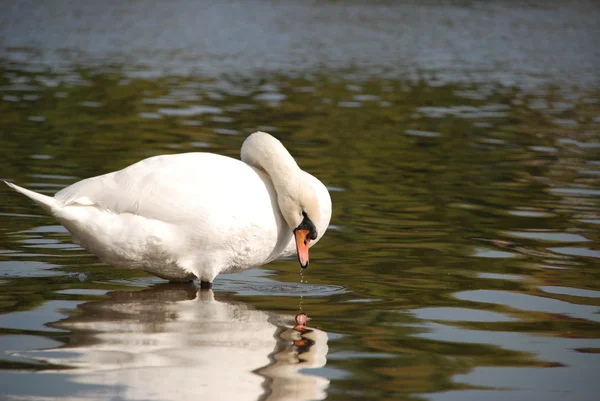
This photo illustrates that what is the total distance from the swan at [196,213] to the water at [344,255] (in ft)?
1.01

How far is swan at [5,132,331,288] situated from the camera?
22.6 feet

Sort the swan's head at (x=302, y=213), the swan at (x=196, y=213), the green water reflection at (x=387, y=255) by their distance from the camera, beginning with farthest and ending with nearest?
1. the swan's head at (x=302, y=213)
2. the swan at (x=196, y=213)
3. the green water reflection at (x=387, y=255)

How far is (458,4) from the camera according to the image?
7375cm

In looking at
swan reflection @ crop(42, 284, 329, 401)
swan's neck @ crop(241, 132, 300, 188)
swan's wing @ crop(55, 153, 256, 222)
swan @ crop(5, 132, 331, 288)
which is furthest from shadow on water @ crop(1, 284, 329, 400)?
swan's neck @ crop(241, 132, 300, 188)

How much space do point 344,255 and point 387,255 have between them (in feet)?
1.07

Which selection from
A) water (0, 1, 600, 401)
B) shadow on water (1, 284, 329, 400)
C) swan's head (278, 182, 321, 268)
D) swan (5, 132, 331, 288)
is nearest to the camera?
shadow on water (1, 284, 329, 400)

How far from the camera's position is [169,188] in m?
7.01

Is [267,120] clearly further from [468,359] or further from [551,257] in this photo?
[468,359]

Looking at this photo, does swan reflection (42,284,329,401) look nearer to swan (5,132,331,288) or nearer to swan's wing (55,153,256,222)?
swan (5,132,331,288)

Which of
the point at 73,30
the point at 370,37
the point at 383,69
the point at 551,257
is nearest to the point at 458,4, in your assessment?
the point at 370,37

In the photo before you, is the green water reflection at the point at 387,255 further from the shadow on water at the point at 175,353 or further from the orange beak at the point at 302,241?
the orange beak at the point at 302,241

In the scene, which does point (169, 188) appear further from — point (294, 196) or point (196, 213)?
point (294, 196)

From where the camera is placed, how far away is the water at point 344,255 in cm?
548

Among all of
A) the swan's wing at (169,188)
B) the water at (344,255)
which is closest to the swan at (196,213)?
the swan's wing at (169,188)
